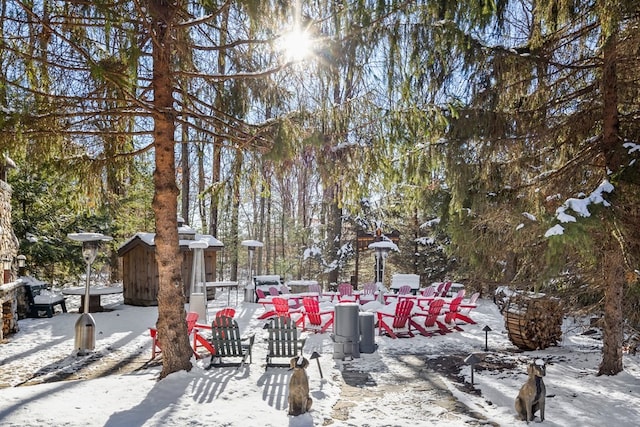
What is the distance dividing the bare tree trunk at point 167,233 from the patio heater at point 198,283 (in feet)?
17.1

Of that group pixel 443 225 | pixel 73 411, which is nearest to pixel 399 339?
pixel 443 225

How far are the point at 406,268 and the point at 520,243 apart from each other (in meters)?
13.9

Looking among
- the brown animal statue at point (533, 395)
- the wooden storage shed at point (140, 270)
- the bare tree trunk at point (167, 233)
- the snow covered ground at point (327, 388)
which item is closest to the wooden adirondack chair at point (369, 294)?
the snow covered ground at point (327, 388)

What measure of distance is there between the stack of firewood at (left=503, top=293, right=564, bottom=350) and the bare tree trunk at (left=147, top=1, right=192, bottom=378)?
18.9 feet

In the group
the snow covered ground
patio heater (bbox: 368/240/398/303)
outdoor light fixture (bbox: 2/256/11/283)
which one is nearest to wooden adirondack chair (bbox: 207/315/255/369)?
the snow covered ground

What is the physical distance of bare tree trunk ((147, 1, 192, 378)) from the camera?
20.2 feet

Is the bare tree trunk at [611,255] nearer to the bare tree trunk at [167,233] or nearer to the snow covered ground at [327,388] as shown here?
the snow covered ground at [327,388]

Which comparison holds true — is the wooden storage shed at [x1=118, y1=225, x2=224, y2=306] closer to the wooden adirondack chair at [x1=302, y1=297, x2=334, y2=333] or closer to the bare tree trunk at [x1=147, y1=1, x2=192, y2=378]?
the wooden adirondack chair at [x1=302, y1=297, x2=334, y2=333]

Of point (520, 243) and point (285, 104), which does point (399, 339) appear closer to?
point (520, 243)

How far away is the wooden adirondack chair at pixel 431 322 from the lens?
10336 millimetres

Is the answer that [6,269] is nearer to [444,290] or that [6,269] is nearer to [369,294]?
[369,294]

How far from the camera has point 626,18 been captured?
5387 mm

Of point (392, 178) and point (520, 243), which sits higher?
point (392, 178)

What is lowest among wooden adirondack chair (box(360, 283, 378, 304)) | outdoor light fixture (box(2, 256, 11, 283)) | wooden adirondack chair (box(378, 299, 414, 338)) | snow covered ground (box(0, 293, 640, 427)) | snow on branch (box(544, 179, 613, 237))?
snow covered ground (box(0, 293, 640, 427))
